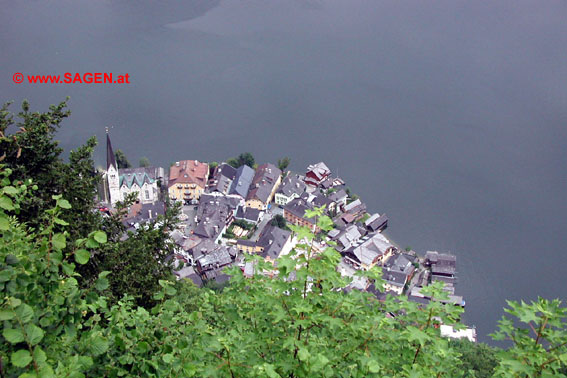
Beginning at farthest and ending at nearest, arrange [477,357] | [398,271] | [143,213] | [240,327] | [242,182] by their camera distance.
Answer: [242,182]
[143,213]
[398,271]
[477,357]
[240,327]

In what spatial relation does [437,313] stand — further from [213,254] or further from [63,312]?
[213,254]

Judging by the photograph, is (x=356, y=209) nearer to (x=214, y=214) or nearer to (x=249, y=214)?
(x=249, y=214)

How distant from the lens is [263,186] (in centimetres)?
1955

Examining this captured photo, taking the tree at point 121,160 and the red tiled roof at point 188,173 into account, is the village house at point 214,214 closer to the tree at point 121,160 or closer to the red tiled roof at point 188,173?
the red tiled roof at point 188,173

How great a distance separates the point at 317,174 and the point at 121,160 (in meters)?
7.15

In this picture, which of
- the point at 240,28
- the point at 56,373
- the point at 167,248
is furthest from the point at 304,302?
the point at 240,28

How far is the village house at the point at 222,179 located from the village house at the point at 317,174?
2.81 metres

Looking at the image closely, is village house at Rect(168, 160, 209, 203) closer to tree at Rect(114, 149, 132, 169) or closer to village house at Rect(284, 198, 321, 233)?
tree at Rect(114, 149, 132, 169)

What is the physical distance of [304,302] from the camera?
284 cm

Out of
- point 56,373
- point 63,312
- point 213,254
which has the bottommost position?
point 56,373

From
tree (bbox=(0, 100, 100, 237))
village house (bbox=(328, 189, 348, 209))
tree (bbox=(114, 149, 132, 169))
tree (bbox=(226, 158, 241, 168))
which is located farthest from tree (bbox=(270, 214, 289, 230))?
tree (bbox=(0, 100, 100, 237))

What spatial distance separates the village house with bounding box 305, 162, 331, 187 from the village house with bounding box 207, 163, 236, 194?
281 centimetres

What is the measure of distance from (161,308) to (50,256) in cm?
82

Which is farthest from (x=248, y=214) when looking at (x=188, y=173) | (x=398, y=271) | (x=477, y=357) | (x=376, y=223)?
(x=477, y=357)
